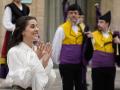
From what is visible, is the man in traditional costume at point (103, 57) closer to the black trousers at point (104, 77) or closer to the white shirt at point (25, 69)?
the black trousers at point (104, 77)

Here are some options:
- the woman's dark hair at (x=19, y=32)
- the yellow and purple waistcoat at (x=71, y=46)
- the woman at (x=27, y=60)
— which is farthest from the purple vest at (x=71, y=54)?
the woman's dark hair at (x=19, y=32)

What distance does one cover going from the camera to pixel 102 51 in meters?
8.69

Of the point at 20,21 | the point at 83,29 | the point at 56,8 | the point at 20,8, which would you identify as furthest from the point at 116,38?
the point at 56,8

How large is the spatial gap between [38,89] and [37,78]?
112 mm

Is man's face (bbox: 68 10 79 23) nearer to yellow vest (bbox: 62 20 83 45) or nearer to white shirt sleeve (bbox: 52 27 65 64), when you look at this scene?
yellow vest (bbox: 62 20 83 45)

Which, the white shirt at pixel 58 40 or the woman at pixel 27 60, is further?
A: the white shirt at pixel 58 40

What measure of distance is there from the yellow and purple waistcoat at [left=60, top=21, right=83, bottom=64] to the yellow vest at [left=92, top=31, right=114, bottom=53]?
0.32m

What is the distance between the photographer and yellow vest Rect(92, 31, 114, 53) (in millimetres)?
8656

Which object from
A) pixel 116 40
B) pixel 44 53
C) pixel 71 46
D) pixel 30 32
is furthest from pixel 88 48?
pixel 30 32

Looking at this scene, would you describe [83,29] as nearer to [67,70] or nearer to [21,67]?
[67,70]

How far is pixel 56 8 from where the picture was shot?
16.0 meters

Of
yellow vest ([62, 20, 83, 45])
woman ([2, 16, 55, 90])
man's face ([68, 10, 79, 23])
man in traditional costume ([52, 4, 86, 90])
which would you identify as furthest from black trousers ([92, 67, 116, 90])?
woman ([2, 16, 55, 90])

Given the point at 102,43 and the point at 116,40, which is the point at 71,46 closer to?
the point at 102,43

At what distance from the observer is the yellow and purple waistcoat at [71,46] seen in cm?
845
